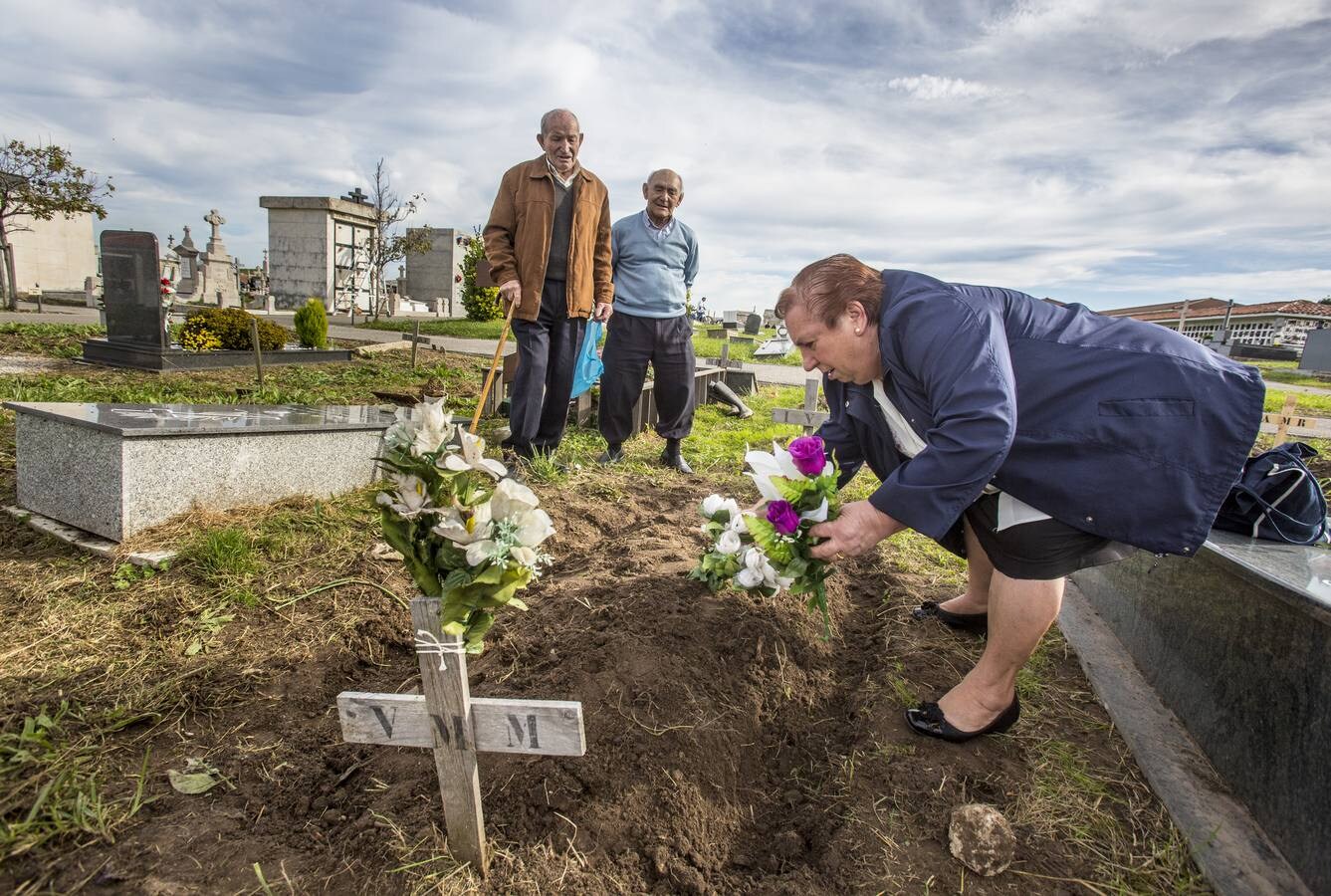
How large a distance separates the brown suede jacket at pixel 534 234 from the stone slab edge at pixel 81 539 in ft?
7.19

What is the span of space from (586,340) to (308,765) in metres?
3.47

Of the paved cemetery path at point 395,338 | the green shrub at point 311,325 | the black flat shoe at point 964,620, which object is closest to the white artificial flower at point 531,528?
the black flat shoe at point 964,620

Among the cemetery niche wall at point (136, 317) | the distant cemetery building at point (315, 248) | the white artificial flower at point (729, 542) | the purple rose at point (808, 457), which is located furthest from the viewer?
the distant cemetery building at point (315, 248)

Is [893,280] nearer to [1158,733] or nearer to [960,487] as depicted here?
[960,487]

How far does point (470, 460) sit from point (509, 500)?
0.35ft

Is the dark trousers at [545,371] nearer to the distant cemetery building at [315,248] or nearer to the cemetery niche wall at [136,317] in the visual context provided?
the cemetery niche wall at [136,317]

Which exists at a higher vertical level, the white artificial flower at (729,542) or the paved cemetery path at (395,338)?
the paved cemetery path at (395,338)

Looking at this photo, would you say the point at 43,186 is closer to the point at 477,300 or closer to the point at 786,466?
the point at 477,300

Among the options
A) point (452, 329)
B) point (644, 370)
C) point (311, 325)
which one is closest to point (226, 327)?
point (311, 325)

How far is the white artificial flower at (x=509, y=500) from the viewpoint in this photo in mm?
1396

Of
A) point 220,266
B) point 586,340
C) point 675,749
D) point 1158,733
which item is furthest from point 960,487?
point 220,266

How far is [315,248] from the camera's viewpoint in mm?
21078

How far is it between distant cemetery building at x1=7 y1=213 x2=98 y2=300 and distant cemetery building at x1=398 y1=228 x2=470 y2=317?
9.82 metres

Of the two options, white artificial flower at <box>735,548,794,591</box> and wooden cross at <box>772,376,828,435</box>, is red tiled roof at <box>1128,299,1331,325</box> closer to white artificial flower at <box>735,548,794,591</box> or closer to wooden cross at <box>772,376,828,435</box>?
wooden cross at <box>772,376,828,435</box>
